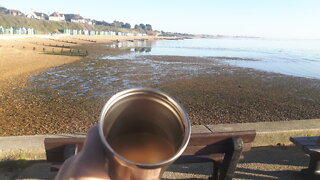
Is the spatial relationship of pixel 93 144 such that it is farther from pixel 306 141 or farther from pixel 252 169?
pixel 306 141

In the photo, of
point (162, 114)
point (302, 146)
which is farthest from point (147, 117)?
point (302, 146)

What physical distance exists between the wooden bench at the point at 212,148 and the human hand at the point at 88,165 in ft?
5.83

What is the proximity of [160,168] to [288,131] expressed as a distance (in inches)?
182

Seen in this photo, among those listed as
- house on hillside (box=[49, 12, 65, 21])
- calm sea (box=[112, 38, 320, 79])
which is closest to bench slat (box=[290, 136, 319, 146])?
calm sea (box=[112, 38, 320, 79])

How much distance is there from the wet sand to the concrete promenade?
3.28 metres

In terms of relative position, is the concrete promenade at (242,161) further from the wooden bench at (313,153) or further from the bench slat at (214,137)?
the bench slat at (214,137)

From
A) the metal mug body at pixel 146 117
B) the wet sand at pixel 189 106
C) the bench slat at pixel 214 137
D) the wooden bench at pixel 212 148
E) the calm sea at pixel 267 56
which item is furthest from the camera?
the calm sea at pixel 267 56

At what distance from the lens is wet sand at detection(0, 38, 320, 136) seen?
25.2 ft

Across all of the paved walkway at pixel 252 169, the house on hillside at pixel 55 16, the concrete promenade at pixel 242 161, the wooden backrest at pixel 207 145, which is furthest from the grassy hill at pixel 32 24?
the wooden backrest at pixel 207 145

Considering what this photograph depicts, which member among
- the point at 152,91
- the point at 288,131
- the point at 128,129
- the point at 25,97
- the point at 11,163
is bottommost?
the point at 25,97

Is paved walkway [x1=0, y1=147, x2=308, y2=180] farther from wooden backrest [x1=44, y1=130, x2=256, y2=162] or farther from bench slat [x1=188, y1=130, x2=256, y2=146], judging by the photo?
bench slat [x1=188, y1=130, x2=256, y2=146]

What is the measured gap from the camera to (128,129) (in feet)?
4.98

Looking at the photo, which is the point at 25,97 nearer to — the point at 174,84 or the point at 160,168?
the point at 174,84

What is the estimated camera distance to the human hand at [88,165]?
971mm
